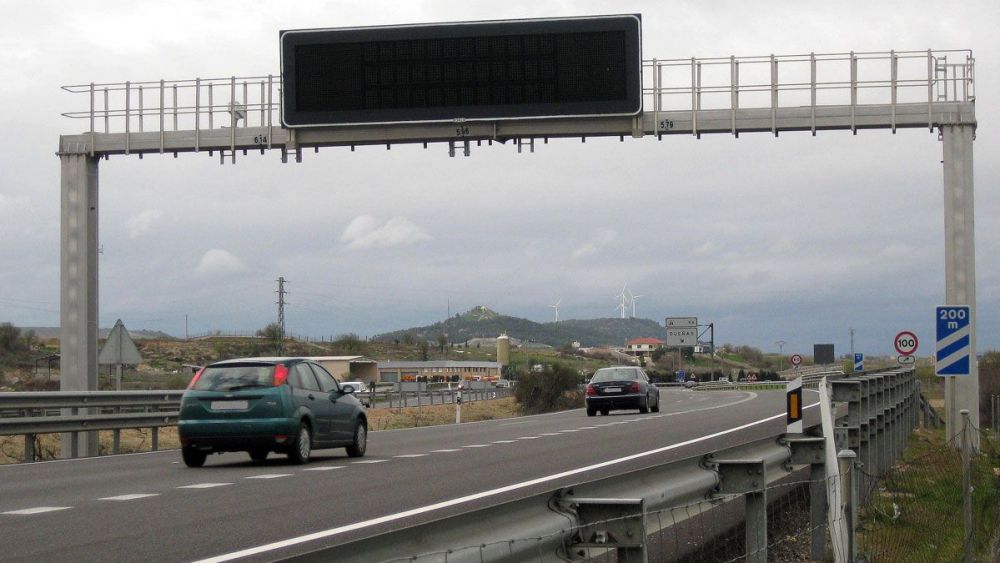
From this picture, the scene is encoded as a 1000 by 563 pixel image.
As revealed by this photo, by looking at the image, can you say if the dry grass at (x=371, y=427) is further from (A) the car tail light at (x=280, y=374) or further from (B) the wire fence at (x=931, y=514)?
(B) the wire fence at (x=931, y=514)

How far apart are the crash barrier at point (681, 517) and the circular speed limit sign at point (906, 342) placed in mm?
31823

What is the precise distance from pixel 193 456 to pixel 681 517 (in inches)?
513

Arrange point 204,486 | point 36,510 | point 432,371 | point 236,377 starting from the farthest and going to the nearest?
point 432,371 < point 236,377 < point 204,486 < point 36,510

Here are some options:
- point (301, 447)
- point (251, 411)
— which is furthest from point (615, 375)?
point (251, 411)

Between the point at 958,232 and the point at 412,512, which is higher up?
the point at 958,232

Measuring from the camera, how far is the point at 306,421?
1966cm

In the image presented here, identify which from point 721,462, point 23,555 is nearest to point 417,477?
point 23,555

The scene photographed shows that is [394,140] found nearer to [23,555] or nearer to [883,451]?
[883,451]

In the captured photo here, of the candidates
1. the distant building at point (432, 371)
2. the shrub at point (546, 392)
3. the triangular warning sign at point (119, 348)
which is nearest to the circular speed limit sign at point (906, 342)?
the shrub at point (546, 392)

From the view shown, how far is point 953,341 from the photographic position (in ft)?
75.1

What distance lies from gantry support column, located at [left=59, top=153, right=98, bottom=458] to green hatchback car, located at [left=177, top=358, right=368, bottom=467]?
44.2 ft

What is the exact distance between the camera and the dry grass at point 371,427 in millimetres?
30469

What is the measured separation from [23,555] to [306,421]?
954cm

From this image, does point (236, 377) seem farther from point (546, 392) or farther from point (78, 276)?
point (546, 392)
